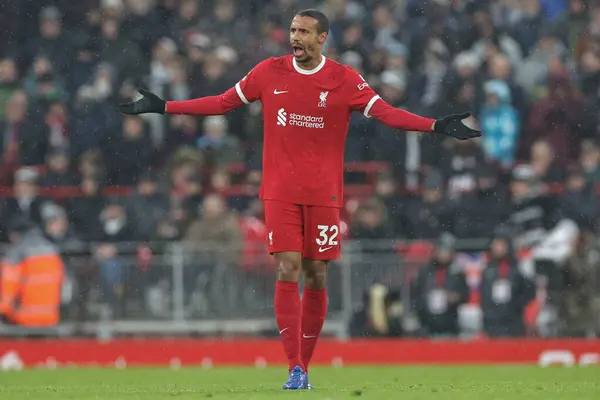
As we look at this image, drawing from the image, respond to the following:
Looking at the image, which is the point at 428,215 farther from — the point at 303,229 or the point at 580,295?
the point at 303,229

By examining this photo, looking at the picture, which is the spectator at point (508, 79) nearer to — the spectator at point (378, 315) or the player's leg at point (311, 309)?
the spectator at point (378, 315)

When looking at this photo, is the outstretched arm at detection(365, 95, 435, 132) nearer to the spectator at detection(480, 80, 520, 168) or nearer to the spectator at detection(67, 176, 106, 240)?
the spectator at detection(67, 176, 106, 240)

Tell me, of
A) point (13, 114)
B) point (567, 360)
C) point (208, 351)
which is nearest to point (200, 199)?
point (208, 351)

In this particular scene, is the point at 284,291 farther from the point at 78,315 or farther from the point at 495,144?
the point at 495,144

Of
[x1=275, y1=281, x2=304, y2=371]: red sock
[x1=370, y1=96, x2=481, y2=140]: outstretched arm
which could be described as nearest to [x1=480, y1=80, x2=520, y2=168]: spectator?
[x1=370, y1=96, x2=481, y2=140]: outstretched arm

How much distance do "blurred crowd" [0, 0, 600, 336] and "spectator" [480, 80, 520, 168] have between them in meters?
0.02

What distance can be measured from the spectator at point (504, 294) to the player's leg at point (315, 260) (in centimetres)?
698

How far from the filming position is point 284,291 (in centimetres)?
948

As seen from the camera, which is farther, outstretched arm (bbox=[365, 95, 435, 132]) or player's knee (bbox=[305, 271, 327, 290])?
player's knee (bbox=[305, 271, 327, 290])

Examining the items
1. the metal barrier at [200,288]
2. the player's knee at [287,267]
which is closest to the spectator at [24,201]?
the metal barrier at [200,288]

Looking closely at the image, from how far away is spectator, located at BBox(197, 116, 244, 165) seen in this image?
737 inches

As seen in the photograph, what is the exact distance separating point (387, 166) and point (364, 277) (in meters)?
2.14

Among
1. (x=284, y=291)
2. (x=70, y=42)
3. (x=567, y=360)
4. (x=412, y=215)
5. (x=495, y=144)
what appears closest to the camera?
(x=284, y=291)

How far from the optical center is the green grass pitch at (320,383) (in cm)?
866
